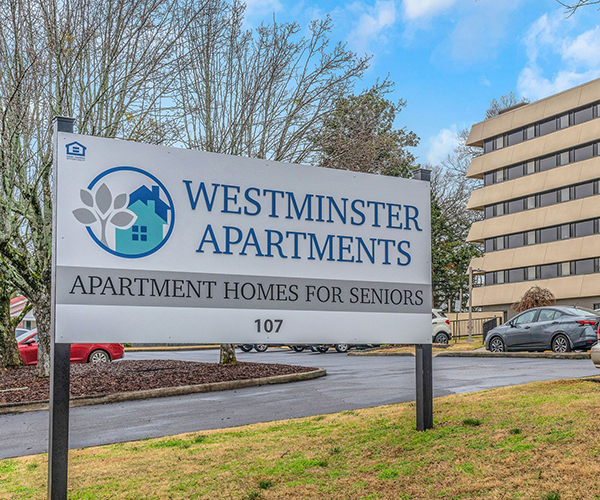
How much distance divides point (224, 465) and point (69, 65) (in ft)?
32.8

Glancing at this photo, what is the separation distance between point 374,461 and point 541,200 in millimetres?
44243

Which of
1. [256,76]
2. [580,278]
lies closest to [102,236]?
[256,76]

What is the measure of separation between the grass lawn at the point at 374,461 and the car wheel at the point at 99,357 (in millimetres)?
13983

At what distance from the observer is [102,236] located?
18.7 ft

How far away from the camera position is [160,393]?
13.6 metres

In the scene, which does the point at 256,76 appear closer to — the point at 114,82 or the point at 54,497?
the point at 114,82

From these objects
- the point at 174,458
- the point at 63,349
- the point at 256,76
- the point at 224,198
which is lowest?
the point at 174,458

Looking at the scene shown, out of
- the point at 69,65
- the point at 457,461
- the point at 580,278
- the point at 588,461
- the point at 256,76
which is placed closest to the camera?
the point at 588,461

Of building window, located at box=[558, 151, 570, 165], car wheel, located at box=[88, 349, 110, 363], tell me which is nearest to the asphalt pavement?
car wheel, located at box=[88, 349, 110, 363]

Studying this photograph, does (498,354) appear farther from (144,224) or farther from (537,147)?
(537,147)

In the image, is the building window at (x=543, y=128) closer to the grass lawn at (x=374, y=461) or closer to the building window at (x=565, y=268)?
the building window at (x=565, y=268)

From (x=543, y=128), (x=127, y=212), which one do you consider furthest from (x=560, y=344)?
(x=543, y=128)

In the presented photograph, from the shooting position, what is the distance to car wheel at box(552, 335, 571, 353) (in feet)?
68.1

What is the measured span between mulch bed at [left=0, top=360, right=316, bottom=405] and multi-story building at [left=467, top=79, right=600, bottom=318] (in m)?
31.5
